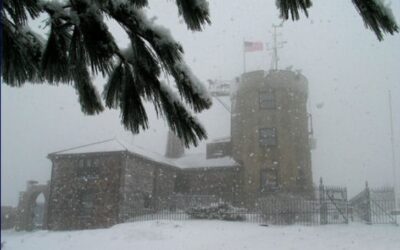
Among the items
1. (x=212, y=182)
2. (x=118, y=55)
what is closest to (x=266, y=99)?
(x=212, y=182)

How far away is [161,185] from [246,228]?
11.1 metres

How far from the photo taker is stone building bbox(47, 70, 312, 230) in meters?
24.3

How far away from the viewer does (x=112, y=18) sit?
210cm

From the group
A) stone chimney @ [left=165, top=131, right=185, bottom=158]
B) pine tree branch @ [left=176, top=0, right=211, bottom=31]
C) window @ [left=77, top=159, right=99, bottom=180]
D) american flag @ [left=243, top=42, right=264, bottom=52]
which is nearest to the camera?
pine tree branch @ [left=176, top=0, right=211, bottom=31]

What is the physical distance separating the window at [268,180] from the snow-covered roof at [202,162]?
230 centimetres

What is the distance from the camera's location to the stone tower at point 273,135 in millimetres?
27547

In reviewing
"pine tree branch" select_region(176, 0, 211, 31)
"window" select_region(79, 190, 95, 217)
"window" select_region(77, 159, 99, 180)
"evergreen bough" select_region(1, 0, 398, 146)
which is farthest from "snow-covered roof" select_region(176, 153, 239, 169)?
"pine tree branch" select_region(176, 0, 211, 31)

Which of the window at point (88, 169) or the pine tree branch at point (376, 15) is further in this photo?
the window at point (88, 169)

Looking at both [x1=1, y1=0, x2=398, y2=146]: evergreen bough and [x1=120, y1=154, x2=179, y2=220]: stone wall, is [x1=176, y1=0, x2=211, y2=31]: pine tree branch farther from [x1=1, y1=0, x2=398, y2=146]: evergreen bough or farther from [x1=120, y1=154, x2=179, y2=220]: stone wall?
[x1=120, y1=154, x2=179, y2=220]: stone wall

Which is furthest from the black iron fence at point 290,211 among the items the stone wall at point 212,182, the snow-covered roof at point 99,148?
the stone wall at point 212,182

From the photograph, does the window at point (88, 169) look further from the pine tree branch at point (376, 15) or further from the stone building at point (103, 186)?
the pine tree branch at point (376, 15)

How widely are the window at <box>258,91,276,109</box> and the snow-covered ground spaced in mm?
11066

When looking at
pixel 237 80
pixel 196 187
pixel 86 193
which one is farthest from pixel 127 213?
pixel 237 80

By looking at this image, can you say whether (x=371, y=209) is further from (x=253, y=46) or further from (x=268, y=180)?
(x=253, y=46)
